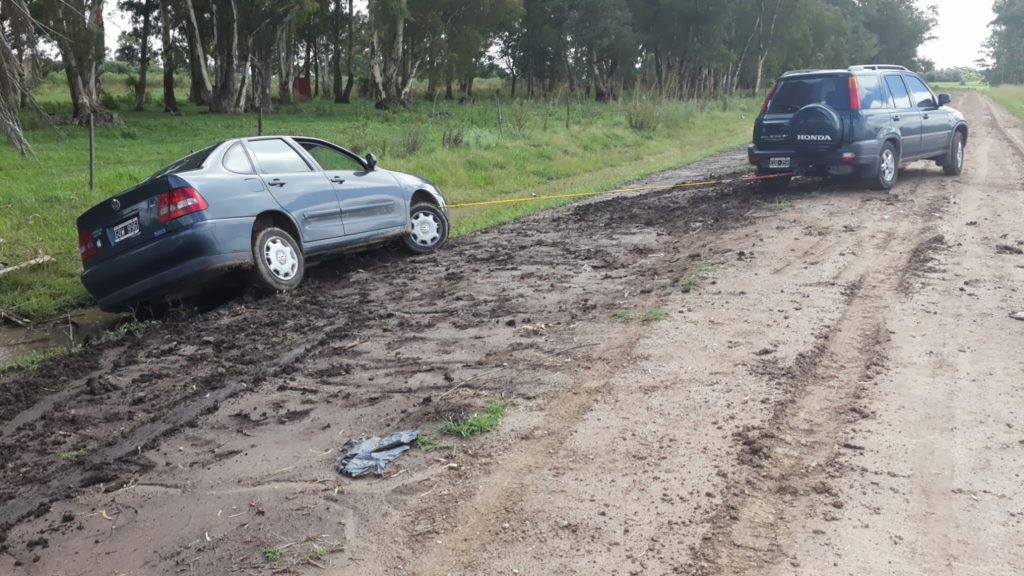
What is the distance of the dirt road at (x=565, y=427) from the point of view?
149 inches

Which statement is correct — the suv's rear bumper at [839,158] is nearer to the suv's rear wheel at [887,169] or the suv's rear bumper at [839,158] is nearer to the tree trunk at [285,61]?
the suv's rear wheel at [887,169]

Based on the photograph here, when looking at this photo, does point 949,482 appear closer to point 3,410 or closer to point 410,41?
point 3,410

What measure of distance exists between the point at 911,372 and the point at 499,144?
16.7 m

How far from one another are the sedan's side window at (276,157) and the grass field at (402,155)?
169cm

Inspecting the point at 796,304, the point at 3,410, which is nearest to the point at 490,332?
the point at 796,304

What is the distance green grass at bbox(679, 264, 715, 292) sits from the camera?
7798 millimetres

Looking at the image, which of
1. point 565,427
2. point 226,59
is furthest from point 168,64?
point 565,427

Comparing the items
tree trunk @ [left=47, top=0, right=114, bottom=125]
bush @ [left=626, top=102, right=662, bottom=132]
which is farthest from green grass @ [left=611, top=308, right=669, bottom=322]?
tree trunk @ [left=47, top=0, right=114, bottom=125]

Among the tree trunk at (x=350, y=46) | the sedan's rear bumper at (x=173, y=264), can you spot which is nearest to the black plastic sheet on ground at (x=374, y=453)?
the sedan's rear bumper at (x=173, y=264)

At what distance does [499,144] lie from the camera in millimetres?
21609

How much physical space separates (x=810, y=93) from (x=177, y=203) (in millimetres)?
9225

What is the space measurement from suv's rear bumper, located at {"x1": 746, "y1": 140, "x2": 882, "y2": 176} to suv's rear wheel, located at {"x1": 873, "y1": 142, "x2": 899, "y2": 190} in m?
Result: 0.21

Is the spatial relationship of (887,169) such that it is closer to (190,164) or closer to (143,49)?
(190,164)

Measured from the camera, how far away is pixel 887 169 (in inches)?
526
